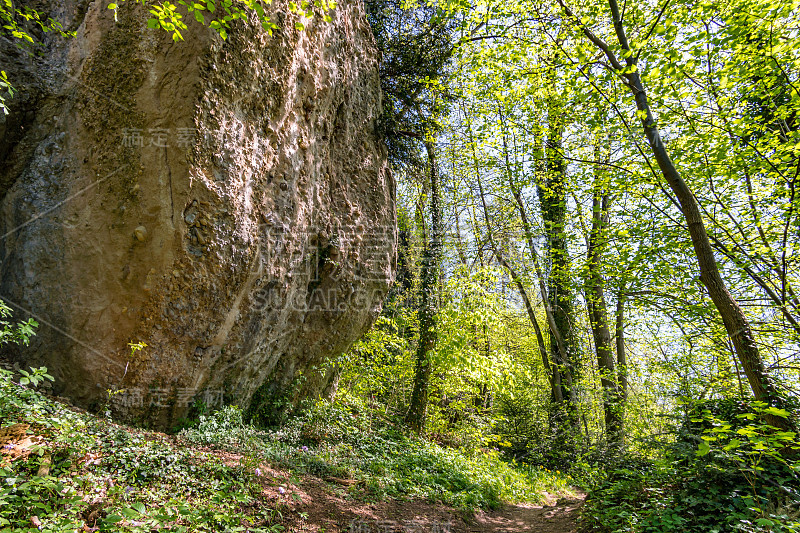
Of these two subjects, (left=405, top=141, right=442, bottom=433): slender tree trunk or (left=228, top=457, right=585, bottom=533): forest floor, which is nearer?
(left=228, top=457, right=585, bottom=533): forest floor

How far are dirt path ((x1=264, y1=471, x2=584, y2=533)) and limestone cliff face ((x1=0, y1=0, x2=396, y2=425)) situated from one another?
6.31 ft

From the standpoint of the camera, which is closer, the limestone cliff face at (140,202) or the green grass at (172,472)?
the green grass at (172,472)

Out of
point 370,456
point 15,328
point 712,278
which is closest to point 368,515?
point 370,456

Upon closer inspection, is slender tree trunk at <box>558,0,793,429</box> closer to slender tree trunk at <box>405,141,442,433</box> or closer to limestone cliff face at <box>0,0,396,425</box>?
limestone cliff face at <box>0,0,396,425</box>

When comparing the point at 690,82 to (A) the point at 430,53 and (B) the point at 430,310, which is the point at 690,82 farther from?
(B) the point at 430,310

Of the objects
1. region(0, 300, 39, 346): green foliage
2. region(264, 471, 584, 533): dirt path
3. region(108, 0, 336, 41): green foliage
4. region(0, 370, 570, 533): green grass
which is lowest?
region(264, 471, 584, 533): dirt path

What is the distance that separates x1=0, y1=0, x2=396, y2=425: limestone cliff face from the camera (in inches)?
181

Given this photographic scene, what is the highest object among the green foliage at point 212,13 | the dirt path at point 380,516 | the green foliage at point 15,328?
the green foliage at point 212,13

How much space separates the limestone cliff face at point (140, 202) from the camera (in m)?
4.61

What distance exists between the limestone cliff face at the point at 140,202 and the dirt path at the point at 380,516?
75.7 inches

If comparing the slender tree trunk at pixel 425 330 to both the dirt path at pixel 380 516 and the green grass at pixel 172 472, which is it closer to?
the green grass at pixel 172 472

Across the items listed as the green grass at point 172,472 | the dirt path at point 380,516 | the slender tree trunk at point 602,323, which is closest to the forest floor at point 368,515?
the dirt path at point 380,516

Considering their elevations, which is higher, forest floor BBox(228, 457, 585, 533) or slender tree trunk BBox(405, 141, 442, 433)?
slender tree trunk BBox(405, 141, 442, 433)

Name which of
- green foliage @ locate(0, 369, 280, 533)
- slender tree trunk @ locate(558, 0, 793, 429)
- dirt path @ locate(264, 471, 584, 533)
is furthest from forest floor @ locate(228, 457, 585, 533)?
slender tree trunk @ locate(558, 0, 793, 429)
